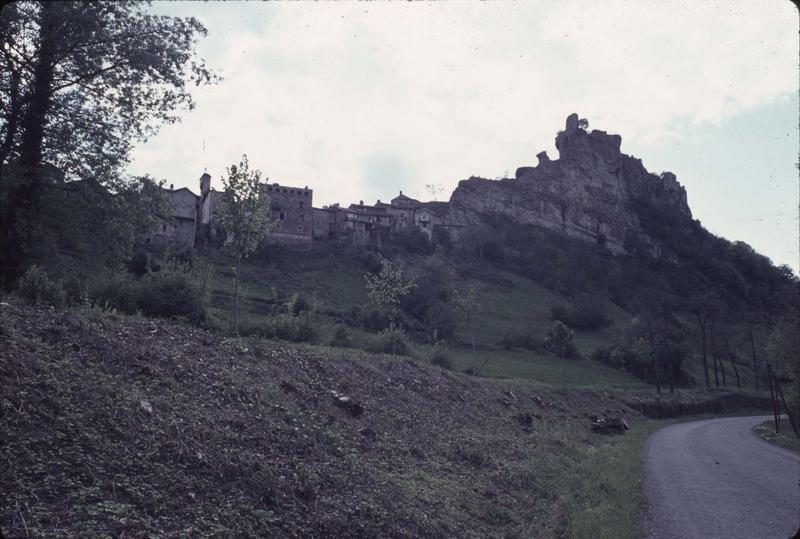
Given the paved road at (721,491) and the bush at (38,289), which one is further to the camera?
the bush at (38,289)

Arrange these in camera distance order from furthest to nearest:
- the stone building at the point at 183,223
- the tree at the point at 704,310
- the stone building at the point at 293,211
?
the stone building at the point at 293,211, the stone building at the point at 183,223, the tree at the point at 704,310

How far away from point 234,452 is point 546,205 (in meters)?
148

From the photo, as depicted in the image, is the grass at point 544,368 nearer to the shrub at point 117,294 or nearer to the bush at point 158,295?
the bush at point 158,295

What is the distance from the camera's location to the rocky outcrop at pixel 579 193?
147 metres

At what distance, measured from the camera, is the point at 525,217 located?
147 meters

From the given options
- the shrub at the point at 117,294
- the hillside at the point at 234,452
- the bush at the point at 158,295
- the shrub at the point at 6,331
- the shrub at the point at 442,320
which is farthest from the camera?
the shrub at the point at 442,320

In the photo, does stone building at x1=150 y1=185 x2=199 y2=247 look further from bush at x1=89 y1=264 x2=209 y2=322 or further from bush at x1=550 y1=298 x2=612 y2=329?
bush at x1=89 y1=264 x2=209 y2=322

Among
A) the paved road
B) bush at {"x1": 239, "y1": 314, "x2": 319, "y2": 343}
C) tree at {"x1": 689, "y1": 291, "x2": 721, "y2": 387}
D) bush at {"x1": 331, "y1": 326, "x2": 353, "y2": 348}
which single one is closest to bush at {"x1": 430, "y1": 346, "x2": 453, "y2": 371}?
bush at {"x1": 331, "y1": 326, "x2": 353, "y2": 348}

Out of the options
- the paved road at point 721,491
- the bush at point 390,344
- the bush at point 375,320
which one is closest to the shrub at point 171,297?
the bush at point 390,344

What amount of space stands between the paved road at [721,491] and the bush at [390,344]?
13763 millimetres

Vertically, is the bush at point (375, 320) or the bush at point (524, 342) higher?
the bush at point (375, 320)

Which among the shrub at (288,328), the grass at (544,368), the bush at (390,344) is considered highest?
the shrub at (288,328)

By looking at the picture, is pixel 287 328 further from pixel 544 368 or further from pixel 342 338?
pixel 544 368

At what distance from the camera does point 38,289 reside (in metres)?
12.7
